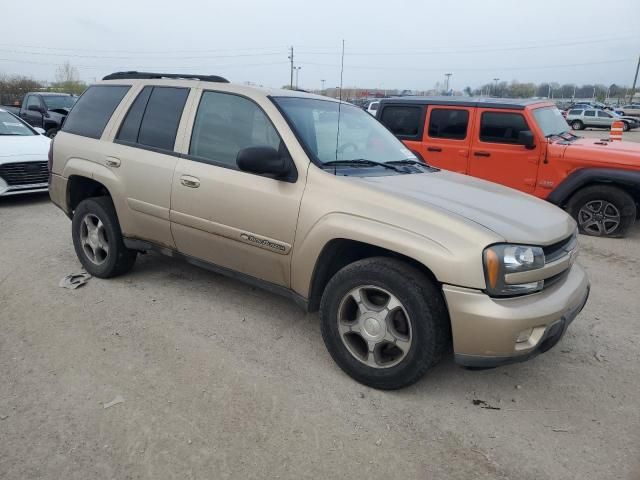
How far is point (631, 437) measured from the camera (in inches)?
105

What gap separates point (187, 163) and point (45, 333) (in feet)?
5.21

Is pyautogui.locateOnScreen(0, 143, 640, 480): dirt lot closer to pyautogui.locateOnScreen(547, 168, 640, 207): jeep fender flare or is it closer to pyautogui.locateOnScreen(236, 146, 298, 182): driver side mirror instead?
pyautogui.locateOnScreen(236, 146, 298, 182): driver side mirror

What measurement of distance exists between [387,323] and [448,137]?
5285mm

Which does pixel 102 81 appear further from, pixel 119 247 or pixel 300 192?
pixel 300 192

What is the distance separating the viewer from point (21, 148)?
25.8 ft

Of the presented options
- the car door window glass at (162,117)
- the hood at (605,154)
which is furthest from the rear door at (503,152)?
the car door window glass at (162,117)

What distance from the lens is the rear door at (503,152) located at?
6961 mm

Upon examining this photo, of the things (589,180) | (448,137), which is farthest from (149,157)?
(589,180)

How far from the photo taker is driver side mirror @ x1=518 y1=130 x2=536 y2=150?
22.3ft

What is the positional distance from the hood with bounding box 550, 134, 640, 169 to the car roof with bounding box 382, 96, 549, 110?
0.87 meters

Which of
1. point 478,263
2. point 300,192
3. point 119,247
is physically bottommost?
point 119,247

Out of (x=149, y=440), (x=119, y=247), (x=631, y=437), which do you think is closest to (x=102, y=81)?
(x=119, y=247)

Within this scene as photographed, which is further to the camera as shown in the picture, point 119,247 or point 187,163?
point 119,247

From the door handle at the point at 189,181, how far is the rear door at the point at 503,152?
4.86m
